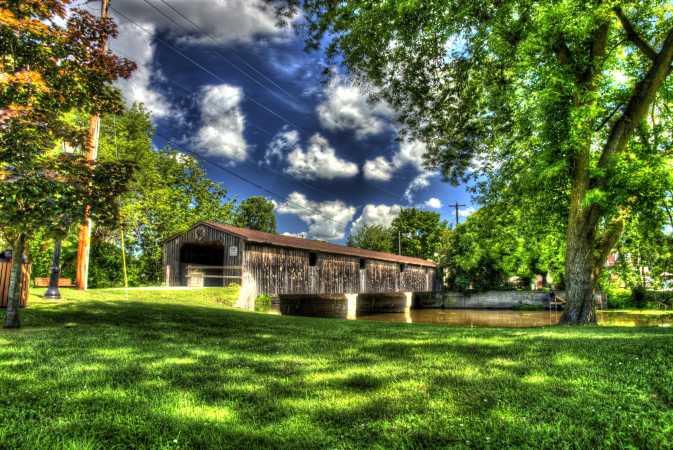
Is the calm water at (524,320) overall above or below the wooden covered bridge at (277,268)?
below

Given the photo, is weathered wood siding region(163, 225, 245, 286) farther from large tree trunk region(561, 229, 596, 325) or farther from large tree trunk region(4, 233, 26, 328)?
large tree trunk region(561, 229, 596, 325)

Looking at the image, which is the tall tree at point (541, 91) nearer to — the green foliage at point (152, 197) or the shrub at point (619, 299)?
the green foliage at point (152, 197)

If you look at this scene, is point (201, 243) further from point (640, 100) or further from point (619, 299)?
point (619, 299)

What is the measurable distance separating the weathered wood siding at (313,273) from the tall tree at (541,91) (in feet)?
43.4

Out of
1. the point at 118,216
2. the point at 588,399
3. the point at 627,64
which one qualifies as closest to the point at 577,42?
the point at 627,64

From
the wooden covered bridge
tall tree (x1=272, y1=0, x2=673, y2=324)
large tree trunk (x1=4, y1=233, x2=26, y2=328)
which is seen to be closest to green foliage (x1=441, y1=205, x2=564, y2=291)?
tall tree (x1=272, y1=0, x2=673, y2=324)

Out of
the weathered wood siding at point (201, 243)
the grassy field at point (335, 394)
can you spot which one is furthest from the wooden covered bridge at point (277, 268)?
the grassy field at point (335, 394)

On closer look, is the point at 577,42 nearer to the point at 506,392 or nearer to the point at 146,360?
the point at 506,392

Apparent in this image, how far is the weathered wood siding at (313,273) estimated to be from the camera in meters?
22.8

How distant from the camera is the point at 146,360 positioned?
15.4 feet

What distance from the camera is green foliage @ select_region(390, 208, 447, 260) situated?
207ft

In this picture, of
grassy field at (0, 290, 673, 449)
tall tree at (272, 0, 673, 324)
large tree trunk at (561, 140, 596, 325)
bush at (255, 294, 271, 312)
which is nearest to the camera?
grassy field at (0, 290, 673, 449)

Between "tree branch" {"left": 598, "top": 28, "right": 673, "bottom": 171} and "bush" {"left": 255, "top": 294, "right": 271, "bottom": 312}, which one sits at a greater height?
"tree branch" {"left": 598, "top": 28, "right": 673, "bottom": 171}

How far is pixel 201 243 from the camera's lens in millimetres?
24609
